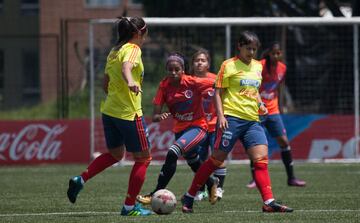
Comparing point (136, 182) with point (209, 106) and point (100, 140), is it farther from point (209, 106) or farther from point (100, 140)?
point (100, 140)

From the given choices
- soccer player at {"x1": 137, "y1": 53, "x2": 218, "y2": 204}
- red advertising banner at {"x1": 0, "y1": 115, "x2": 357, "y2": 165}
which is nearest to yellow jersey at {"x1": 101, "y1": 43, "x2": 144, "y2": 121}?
soccer player at {"x1": 137, "y1": 53, "x2": 218, "y2": 204}

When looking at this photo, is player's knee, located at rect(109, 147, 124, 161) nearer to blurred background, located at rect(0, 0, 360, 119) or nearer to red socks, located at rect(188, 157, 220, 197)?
red socks, located at rect(188, 157, 220, 197)

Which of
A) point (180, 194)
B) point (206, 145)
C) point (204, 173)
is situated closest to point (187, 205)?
point (204, 173)

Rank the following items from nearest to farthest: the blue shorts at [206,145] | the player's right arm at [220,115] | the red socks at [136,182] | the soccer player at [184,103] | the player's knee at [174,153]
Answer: the red socks at [136,182] < the player's right arm at [220,115] < the player's knee at [174,153] < the soccer player at [184,103] < the blue shorts at [206,145]

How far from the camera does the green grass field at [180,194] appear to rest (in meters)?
10.2

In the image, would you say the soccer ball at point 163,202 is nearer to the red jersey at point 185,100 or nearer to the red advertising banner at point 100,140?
the red jersey at point 185,100

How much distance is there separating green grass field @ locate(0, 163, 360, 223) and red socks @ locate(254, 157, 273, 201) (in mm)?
219

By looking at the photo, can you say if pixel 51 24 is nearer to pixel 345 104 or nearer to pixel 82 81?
pixel 82 81

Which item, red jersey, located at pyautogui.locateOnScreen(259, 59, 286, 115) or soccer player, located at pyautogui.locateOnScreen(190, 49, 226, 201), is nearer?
soccer player, located at pyautogui.locateOnScreen(190, 49, 226, 201)

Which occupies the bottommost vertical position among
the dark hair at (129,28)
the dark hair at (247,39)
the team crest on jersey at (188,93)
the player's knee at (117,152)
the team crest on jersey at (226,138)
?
the player's knee at (117,152)

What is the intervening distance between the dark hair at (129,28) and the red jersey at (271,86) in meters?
4.70

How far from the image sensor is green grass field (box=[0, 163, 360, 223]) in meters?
10.2

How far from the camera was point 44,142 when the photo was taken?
20438 mm

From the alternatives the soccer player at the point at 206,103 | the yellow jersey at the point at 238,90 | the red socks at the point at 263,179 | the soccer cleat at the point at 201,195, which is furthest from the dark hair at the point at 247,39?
the soccer cleat at the point at 201,195
